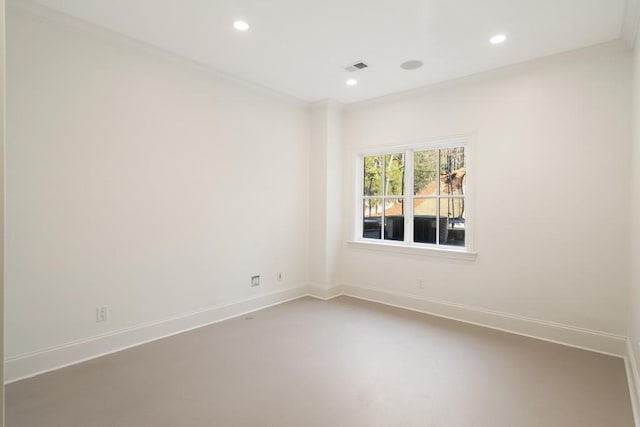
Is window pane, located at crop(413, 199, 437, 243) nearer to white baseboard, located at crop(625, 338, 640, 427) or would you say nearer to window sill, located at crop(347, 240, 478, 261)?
window sill, located at crop(347, 240, 478, 261)

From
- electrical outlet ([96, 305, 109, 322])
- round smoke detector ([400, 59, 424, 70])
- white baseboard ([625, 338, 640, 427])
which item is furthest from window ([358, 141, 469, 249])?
electrical outlet ([96, 305, 109, 322])

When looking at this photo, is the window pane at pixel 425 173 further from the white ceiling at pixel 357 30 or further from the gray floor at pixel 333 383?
the gray floor at pixel 333 383

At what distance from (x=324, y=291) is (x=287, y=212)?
121cm

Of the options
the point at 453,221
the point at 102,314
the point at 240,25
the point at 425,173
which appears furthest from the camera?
the point at 425,173

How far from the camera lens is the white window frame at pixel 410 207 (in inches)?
157

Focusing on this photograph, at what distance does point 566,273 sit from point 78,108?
457cm

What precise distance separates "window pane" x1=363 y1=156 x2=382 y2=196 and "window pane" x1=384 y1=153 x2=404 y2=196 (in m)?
0.11

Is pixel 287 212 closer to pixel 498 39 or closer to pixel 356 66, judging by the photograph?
pixel 356 66

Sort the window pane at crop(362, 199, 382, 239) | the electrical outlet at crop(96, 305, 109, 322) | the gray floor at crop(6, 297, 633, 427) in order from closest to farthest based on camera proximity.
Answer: the gray floor at crop(6, 297, 633, 427)
the electrical outlet at crop(96, 305, 109, 322)
the window pane at crop(362, 199, 382, 239)

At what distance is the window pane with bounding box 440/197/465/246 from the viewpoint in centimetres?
417

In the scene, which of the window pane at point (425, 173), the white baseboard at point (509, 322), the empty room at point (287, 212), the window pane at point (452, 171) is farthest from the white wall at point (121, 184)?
the window pane at point (452, 171)

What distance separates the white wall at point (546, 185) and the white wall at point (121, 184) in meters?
2.24

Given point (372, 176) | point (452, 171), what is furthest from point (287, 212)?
point (452, 171)

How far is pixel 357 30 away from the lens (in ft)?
9.61
